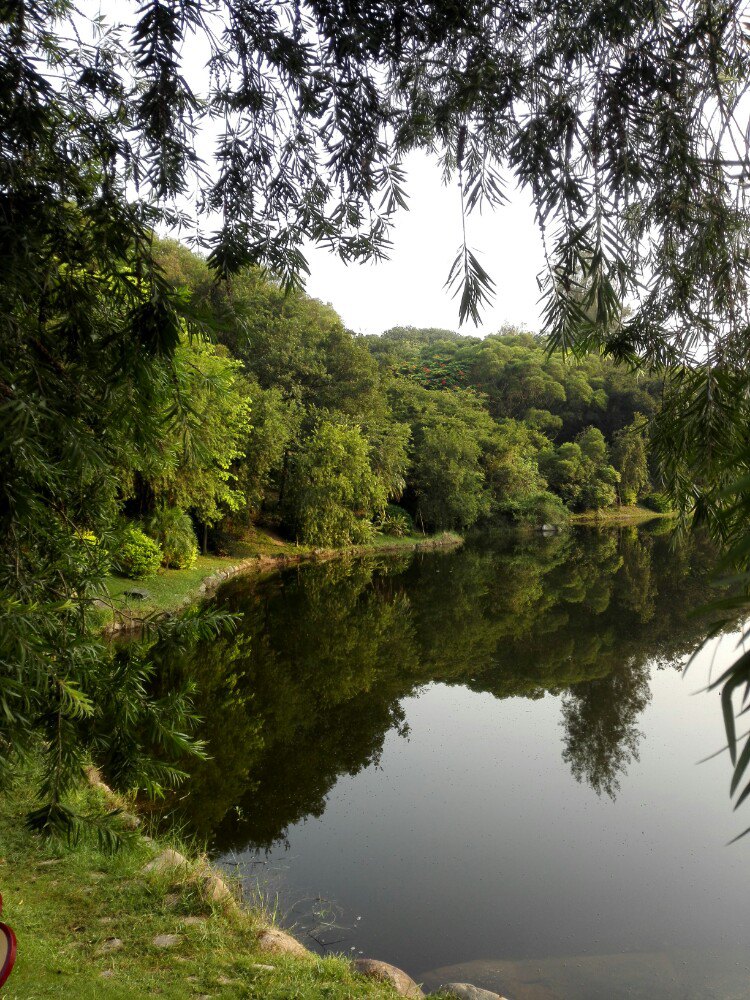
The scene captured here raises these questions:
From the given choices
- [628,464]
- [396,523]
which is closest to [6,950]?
[396,523]

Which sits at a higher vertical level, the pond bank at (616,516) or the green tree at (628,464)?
the green tree at (628,464)

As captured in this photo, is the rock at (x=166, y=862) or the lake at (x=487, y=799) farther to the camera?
the lake at (x=487, y=799)

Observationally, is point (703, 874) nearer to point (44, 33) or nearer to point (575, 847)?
point (575, 847)

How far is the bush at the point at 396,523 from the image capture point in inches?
1050

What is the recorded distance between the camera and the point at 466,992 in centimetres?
347

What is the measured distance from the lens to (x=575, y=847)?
5.47 meters

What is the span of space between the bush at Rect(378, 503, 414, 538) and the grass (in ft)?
72.3

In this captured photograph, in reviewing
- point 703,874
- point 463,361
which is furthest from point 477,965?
point 463,361

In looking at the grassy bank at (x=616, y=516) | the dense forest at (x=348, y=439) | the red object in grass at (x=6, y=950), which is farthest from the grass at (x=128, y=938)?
the grassy bank at (x=616, y=516)

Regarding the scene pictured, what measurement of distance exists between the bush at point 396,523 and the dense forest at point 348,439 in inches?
3.0

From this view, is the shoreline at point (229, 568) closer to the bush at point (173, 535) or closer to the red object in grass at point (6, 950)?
the bush at point (173, 535)

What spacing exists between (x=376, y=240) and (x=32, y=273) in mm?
1281

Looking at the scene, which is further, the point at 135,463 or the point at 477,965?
the point at 477,965

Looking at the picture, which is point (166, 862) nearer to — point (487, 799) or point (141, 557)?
point (487, 799)
